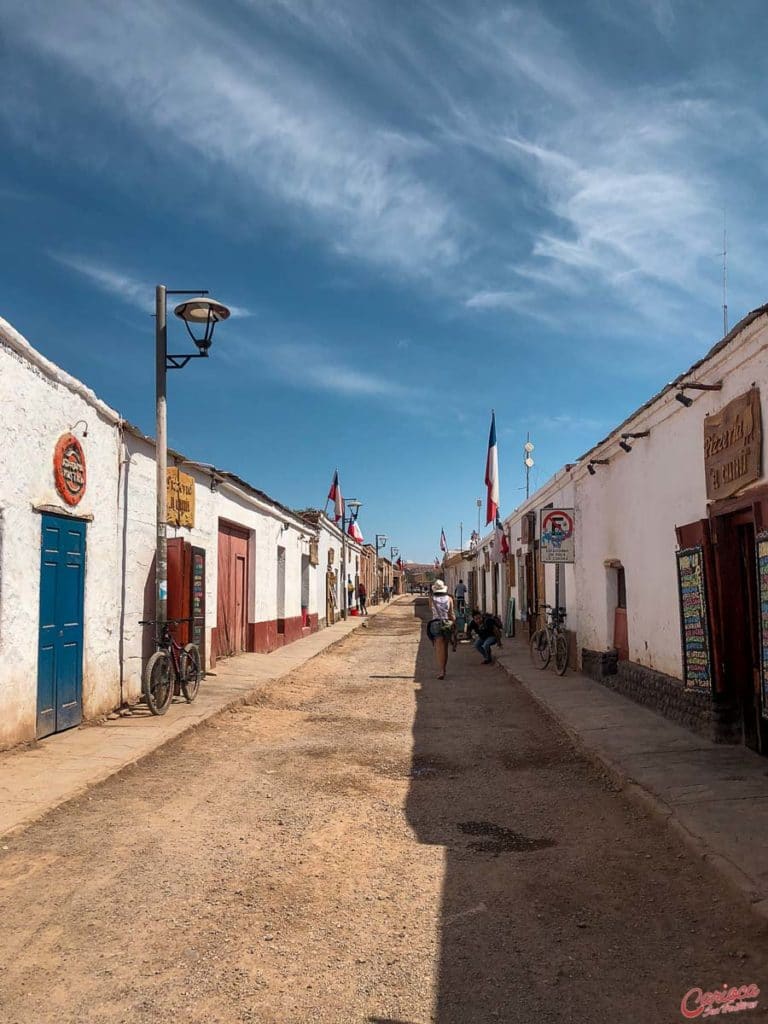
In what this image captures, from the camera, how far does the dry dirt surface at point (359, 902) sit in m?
3.06

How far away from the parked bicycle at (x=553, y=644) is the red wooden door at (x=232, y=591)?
19.0ft

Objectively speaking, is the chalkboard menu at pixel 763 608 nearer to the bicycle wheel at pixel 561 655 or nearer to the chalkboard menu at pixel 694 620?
the chalkboard menu at pixel 694 620

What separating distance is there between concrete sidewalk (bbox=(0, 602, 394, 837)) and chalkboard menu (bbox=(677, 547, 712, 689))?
5.11 meters

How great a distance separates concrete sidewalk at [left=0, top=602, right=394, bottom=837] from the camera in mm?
5637

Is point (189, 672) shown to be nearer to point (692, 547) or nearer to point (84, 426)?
point (84, 426)

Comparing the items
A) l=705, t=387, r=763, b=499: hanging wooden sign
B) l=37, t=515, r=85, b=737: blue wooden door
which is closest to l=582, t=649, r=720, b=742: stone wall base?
l=705, t=387, r=763, b=499: hanging wooden sign

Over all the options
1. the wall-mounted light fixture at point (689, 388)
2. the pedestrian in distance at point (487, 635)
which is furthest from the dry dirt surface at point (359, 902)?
the pedestrian in distance at point (487, 635)

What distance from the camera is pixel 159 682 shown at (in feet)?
30.8

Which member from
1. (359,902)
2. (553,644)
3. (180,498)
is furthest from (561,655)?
(359,902)

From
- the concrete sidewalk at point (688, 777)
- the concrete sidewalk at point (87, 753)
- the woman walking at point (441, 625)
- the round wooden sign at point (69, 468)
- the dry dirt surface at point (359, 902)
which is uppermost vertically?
the round wooden sign at point (69, 468)

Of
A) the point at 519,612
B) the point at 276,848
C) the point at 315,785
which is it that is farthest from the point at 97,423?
the point at 519,612

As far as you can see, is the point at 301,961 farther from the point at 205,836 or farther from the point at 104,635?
the point at 104,635

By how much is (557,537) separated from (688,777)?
6.89 meters

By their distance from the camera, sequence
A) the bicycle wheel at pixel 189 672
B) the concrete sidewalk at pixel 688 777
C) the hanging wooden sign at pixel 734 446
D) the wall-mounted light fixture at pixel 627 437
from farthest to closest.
Result: the bicycle wheel at pixel 189 672 < the wall-mounted light fixture at pixel 627 437 < the hanging wooden sign at pixel 734 446 < the concrete sidewalk at pixel 688 777
